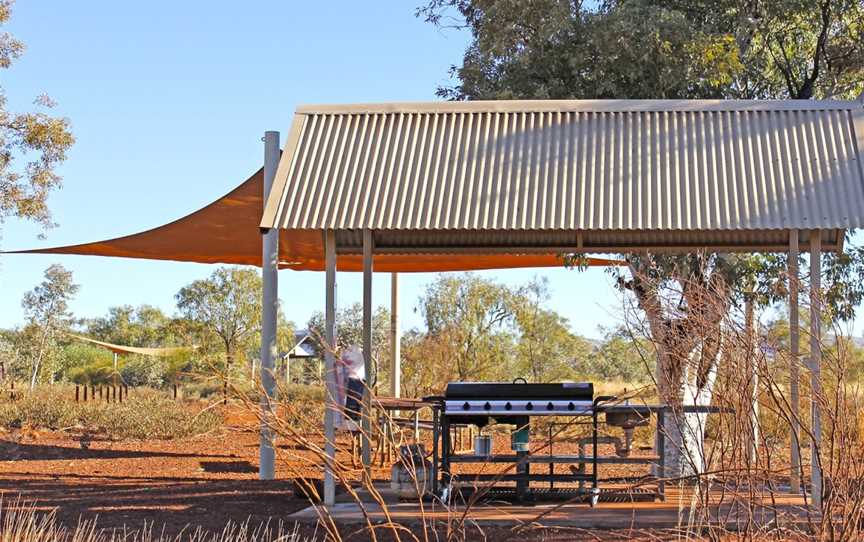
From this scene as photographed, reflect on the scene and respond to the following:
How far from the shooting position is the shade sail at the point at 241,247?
11.3 metres

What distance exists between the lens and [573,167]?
9281 millimetres

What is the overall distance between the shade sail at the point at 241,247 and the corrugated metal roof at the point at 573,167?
1310 mm

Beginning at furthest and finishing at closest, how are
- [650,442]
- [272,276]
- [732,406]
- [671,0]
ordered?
1. [650,442]
2. [671,0]
3. [272,276]
4. [732,406]

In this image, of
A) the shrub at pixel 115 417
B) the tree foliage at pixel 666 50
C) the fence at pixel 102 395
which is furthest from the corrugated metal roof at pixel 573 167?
the fence at pixel 102 395

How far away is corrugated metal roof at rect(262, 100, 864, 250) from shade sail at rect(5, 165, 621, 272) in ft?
4.30

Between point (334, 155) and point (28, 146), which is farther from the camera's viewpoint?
point (28, 146)

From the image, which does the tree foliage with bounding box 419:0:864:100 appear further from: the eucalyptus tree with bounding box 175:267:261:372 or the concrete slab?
the eucalyptus tree with bounding box 175:267:261:372

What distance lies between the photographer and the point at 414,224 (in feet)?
28.6

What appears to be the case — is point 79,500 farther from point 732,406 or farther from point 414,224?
point 732,406

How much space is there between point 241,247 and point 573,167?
14.2 ft

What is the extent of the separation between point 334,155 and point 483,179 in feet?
3.79

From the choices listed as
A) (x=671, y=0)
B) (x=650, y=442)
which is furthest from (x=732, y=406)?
(x=650, y=442)

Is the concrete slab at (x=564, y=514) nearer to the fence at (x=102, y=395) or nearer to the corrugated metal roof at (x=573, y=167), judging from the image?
the corrugated metal roof at (x=573, y=167)

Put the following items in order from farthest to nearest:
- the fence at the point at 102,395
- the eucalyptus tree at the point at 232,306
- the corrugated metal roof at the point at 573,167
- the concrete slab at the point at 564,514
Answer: the eucalyptus tree at the point at 232,306 < the fence at the point at 102,395 < the corrugated metal roof at the point at 573,167 < the concrete slab at the point at 564,514
